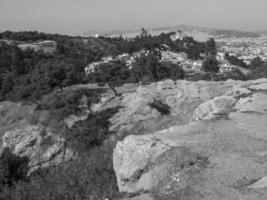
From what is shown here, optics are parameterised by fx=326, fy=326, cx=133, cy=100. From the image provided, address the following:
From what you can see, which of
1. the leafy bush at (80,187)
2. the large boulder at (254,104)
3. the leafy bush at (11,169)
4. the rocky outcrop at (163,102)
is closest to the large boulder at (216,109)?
the large boulder at (254,104)

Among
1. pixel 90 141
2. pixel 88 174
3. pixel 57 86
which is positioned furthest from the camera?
pixel 57 86

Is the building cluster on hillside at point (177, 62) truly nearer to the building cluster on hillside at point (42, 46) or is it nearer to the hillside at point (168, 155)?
the building cluster on hillside at point (42, 46)

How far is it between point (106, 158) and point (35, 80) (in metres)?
24.6

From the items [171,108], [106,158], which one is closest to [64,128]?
[171,108]

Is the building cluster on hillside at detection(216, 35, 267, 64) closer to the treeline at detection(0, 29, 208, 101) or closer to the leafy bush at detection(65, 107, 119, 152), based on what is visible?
the treeline at detection(0, 29, 208, 101)

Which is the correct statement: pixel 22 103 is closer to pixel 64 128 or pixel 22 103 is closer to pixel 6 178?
pixel 64 128

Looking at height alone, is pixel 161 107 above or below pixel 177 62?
above

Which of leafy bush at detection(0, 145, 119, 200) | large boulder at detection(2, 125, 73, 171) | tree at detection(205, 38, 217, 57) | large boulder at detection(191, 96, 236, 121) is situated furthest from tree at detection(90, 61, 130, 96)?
leafy bush at detection(0, 145, 119, 200)

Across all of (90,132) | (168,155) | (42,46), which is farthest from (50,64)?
(168,155)

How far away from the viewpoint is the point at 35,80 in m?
34.0

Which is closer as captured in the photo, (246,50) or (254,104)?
(254,104)

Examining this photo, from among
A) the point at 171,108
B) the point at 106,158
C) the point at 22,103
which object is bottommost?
the point at 22,103

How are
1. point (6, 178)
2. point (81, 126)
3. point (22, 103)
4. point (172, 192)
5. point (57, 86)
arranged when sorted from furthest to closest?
1. point (57, 86)
2. point (22, 103)
3. point (81, 126)
4. point (6, 178)
5. point (172, 192)

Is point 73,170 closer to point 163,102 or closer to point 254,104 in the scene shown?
point 254,104
